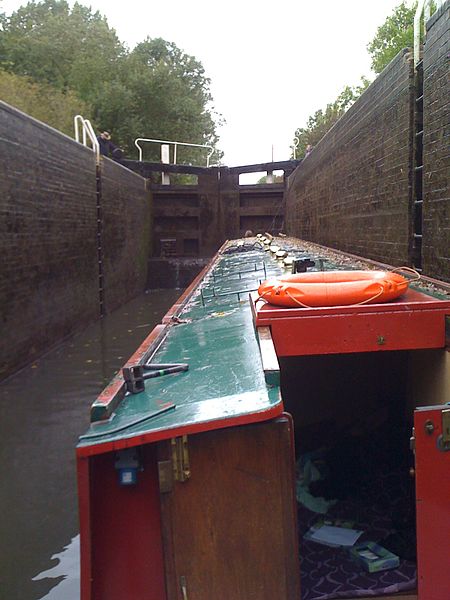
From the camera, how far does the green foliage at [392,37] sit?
1308 inches

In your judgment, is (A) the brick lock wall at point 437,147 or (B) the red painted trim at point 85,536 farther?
(A) the brick lock wall at point 437,147

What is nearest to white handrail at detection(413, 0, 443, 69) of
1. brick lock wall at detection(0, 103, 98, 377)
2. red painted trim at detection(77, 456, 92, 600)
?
red painted trim at detection(77, 456, 92, 600)

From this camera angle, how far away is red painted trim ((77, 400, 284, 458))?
1834 mm

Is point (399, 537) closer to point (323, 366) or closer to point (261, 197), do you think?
point (323, 366)

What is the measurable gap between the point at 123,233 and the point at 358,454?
36.0 feet

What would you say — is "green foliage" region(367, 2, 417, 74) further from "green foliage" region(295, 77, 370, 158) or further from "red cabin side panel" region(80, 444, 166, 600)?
"red cabin side panel" region(80, 444, 166, 600)

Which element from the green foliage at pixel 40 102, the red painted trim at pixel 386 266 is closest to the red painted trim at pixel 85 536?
the red painted trim at pixel 386 266

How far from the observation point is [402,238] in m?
5.12

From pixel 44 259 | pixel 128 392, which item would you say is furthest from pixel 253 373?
pixel 44 259

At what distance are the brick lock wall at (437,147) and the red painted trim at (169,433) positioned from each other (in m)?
2.48

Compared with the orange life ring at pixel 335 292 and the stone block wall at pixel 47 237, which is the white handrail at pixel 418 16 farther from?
the stone block wall at pixel 47 237

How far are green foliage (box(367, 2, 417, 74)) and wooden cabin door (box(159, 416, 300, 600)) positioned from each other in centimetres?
3413

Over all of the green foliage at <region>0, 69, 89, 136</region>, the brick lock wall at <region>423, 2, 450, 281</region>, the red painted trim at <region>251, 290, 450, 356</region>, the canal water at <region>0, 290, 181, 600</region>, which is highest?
the green foliage at <region>0, 69, 89, 136</region>

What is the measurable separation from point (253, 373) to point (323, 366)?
228 centimetres
